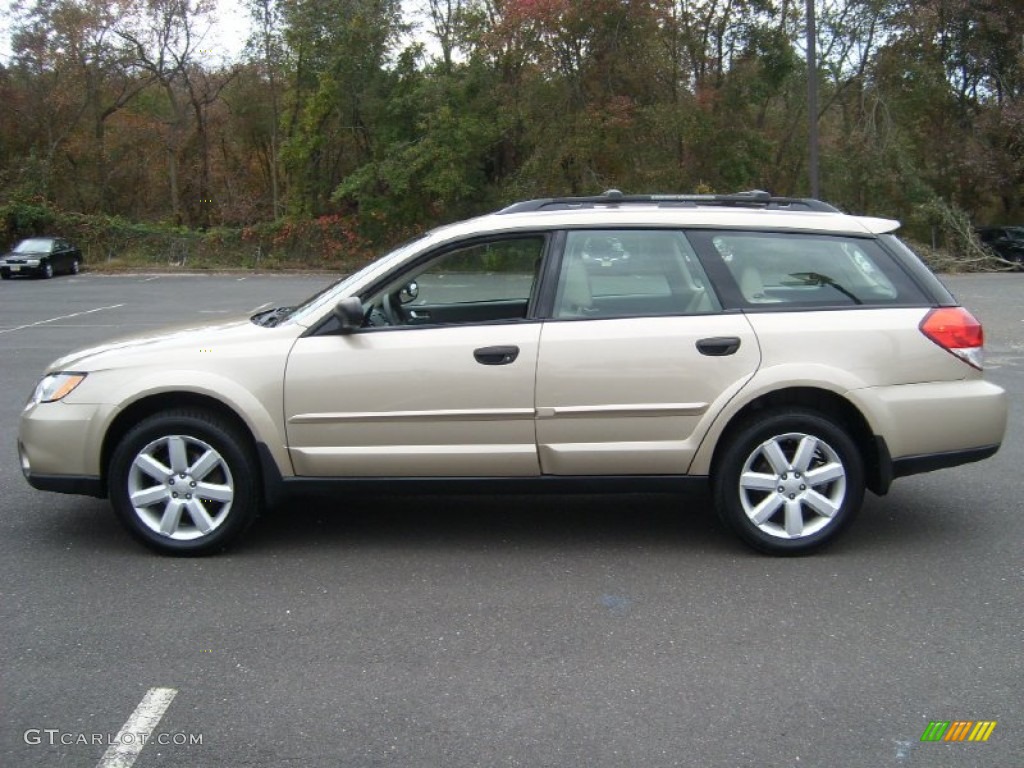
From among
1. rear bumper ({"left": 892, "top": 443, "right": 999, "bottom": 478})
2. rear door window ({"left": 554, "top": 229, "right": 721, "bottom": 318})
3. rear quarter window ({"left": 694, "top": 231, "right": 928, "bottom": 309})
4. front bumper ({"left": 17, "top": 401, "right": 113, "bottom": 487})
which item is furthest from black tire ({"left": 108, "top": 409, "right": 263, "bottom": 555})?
rear bumper ({"left": 892, "top": 443, "right": 999, "bottom": 478})

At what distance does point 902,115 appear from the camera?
120ft

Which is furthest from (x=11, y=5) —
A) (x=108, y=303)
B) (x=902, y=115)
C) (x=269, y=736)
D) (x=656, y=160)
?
(x=269, y=736)

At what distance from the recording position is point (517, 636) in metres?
4.07

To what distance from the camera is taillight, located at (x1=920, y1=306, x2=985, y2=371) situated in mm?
4957

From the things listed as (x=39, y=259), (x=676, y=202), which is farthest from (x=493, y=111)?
(x=676, y=202)

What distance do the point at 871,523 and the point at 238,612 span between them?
335cm

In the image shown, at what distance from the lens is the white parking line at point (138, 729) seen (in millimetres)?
3156

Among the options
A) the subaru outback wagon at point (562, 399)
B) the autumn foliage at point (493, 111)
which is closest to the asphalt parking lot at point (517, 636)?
the subaru outback wagon at point (562, 399)

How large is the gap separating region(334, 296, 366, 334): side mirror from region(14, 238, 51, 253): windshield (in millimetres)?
32443

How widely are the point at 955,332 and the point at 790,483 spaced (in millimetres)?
1099

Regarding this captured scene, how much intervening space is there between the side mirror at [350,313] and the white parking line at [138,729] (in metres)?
1.88

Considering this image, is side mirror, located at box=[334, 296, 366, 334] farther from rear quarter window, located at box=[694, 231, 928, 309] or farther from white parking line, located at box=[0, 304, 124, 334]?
white parking line, located at box=[0, 304, 124, 334]

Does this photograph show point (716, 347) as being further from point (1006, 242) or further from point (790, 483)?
point (1006, 242)

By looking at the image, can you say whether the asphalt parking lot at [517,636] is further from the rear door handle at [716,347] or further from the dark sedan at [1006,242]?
the dark sedan at [1006,242]
